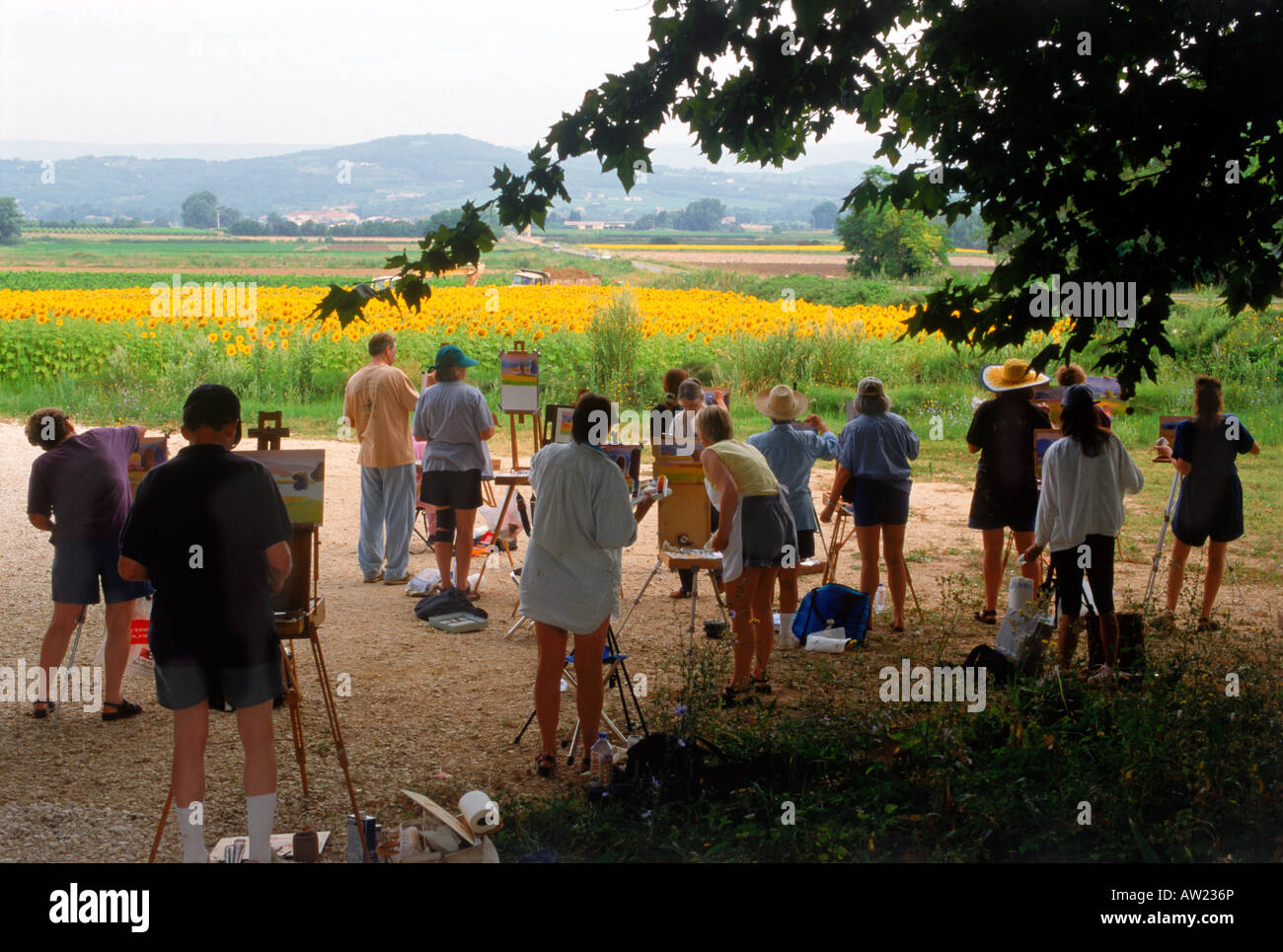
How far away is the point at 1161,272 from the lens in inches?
236

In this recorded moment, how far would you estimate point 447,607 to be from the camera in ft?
29.1

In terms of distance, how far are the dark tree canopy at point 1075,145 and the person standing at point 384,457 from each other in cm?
296

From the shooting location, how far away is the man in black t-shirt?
178 inches

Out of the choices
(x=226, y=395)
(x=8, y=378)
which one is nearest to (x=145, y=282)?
(x=8, y=378)

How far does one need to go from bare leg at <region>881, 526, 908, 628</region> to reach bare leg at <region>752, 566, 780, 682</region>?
1.61m

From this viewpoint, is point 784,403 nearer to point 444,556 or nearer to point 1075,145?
point 1075,145

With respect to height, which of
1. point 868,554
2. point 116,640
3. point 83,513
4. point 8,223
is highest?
point 8,223

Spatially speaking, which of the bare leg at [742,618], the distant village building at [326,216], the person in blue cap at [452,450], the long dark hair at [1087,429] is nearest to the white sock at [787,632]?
the bare leg at [742,618]

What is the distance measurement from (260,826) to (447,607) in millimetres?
4108

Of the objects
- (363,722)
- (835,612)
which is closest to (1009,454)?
(835,612)

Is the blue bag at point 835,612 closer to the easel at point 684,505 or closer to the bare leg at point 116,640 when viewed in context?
the easel at point 684,505

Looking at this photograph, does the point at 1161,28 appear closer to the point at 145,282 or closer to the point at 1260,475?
the point at 1260,475

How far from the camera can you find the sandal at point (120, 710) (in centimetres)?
673

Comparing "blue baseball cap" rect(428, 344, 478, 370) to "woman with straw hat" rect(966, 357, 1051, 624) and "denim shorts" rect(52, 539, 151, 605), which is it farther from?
"woman with straw hat" rect(966, 357, 1051, 624)
